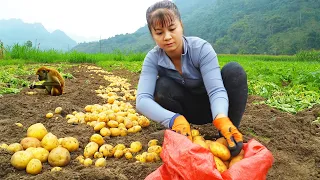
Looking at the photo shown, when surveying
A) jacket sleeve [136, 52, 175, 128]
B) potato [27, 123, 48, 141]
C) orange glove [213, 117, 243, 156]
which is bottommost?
potato [27, 123, 48, 141]

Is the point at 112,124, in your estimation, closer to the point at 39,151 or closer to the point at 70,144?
the point at 70,144

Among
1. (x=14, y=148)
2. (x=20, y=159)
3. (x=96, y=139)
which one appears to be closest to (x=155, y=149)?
(x=96, y=139)

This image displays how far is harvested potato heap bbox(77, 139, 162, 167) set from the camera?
212cm

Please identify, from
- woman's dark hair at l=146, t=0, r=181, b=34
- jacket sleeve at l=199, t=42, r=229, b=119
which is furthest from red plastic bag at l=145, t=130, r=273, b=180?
woman's dark hair at l=146, t=0, r=181, b=34

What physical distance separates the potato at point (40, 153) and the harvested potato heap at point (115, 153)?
240mm

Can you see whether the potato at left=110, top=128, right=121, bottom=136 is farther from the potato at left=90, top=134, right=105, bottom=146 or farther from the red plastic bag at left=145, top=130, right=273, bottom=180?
the red plastic bag at left=145, top=130, right=273, bottom=180

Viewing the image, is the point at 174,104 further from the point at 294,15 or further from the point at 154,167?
the point at 294,15

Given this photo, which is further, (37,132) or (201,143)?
(37,132)

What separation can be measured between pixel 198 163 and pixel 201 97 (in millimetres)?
1101

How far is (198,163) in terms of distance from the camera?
4.94 feet

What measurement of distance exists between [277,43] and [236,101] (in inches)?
2467

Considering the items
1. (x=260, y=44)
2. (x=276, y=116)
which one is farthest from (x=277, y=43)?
(x=276, y=116)

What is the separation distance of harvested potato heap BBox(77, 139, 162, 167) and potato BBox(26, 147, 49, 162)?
0.24m

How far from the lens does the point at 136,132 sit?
112 inches
